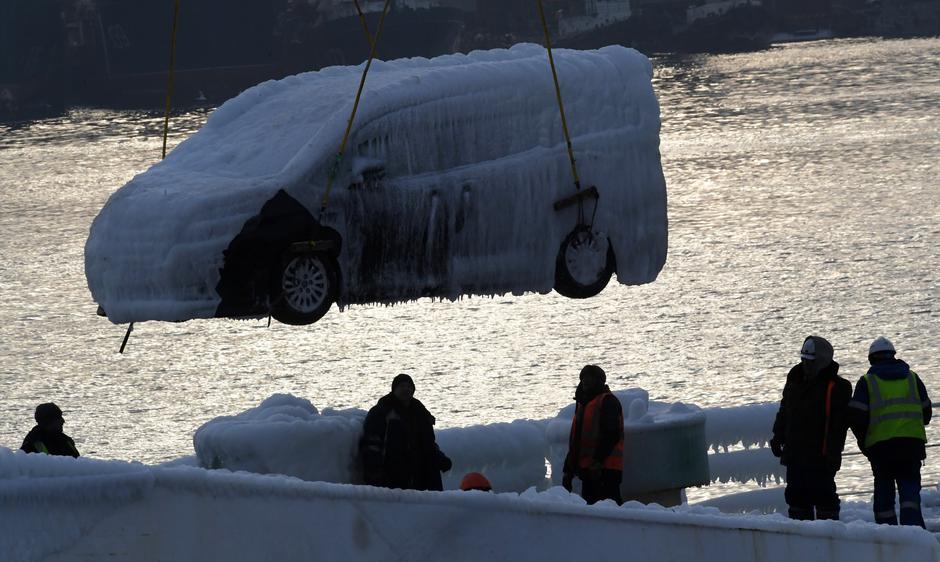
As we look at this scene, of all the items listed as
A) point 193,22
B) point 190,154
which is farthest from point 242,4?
point 190,154

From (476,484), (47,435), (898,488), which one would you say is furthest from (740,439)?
(47,435)

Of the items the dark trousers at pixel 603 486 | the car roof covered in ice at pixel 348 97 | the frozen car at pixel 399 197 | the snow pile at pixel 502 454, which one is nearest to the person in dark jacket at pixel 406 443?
the dark trousers at pixel 603 486

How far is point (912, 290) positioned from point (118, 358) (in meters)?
21.8

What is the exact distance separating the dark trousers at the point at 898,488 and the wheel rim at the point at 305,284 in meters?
4.17

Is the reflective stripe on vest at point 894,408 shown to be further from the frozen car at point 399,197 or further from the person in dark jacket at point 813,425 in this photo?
the frozen car at point 399,197

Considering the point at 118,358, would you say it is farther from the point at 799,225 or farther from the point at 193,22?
the point at 193,22

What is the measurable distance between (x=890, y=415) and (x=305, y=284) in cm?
430

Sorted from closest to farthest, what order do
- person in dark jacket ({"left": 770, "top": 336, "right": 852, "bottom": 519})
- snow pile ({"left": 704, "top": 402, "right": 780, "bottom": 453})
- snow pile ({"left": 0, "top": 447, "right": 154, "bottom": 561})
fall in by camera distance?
snow pile ({"left": 0, "top": 447, "right": 154, "bottom": 561}), person in dark jacket ({"left": 770, "top": 336, "right": 852, "bottom": 519}), snow pile ({"left": 704, "top": 402, "right": 780, "bottom": 453})

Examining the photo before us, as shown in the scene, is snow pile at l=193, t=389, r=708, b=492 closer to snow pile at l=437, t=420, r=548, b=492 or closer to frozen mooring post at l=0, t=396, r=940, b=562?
snow pile at l=437, t=420, r=548, b=492

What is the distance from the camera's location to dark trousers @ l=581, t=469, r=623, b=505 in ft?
39.2

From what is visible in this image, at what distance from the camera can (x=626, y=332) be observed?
45.9 m

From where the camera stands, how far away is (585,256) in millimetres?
13680

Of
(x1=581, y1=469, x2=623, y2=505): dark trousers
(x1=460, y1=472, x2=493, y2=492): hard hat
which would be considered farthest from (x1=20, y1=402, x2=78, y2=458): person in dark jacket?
(x1=581, y1=469, x2=623, y2=505): dark trousers

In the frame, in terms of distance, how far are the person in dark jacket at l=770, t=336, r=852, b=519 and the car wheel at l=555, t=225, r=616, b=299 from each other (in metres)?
2.73
